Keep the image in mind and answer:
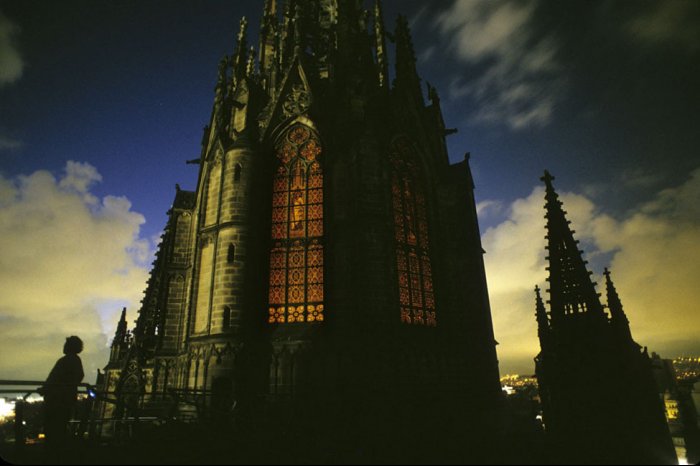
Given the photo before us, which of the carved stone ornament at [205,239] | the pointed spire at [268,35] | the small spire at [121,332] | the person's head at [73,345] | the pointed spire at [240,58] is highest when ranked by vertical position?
the pointed spire at [268,35]

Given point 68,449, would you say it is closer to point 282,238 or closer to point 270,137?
point 282,238

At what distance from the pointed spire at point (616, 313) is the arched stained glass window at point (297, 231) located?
28.7 ft

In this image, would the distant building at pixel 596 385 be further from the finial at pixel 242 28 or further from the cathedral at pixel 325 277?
the finial at pixel 242 28

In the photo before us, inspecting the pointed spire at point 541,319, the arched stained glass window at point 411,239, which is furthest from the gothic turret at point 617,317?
the arched stained glass window at point 411,239

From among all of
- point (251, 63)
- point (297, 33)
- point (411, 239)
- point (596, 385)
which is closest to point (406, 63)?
point (297, 33)

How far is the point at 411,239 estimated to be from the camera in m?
16.1

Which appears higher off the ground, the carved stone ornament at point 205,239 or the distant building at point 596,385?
the carved stone ornament at point 205,239

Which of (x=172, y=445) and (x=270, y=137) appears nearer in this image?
(x=172, y=445)

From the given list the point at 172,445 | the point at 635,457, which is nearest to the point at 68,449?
the point at 172,445

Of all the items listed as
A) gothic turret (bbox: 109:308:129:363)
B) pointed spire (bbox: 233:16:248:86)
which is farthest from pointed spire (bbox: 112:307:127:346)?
pointed spire (bbox: 233:16:248:86)

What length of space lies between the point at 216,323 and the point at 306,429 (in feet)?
15.5

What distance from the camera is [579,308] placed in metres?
12.0

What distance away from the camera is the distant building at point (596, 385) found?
29.8 feet

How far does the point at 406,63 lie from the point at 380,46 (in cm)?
166
